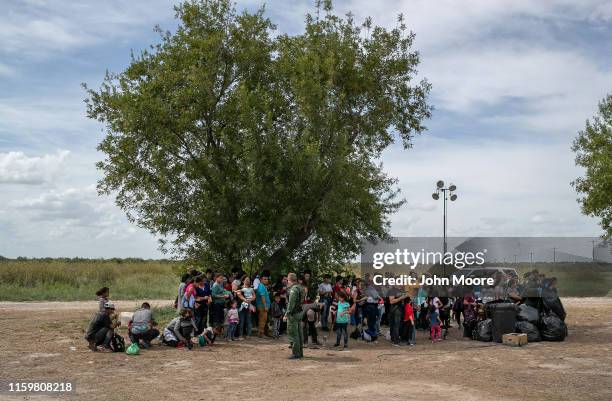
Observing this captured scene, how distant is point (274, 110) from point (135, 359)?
30.9ft

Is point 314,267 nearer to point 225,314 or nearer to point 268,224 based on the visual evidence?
point 268,224

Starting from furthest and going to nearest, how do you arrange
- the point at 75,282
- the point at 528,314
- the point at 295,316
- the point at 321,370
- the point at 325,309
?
the point at 75,282 → the point at 325,309 → the point at 528,314 → the point at 295,316 → the point at 321,370

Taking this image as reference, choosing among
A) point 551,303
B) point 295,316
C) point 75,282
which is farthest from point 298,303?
point 75,282

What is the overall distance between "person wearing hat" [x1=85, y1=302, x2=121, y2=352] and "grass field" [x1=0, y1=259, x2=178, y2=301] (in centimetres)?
1918

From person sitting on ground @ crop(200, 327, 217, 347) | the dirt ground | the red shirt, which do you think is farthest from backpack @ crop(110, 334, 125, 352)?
the red shirt

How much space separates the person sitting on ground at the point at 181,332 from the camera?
15250mm

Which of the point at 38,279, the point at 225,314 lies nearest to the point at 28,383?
the point at 225,314

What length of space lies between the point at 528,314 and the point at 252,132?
372 inches

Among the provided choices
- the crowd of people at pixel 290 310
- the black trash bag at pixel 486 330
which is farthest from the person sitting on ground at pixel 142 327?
the black trash bag at pixel 486 330

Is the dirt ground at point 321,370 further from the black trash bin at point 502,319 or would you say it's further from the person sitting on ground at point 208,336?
the black trash bin at point 502,319

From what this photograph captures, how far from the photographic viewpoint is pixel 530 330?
55.8ft

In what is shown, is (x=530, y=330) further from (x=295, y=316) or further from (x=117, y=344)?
(x=117, y=344)

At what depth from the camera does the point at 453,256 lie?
2767cm

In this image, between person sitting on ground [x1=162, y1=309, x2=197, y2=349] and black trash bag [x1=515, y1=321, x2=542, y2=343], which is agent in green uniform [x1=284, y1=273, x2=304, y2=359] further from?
black trash bag [x1=515, y1=321, x2=542, y2=343]
